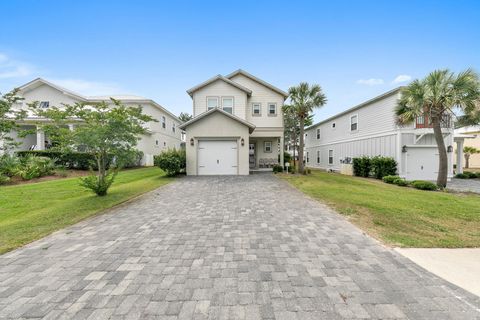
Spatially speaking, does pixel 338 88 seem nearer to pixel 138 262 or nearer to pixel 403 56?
pixel 403 56

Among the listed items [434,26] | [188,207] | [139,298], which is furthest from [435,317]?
[434,26]

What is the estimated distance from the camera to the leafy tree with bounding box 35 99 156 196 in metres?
7.18

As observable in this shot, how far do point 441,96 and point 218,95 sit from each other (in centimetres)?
1393

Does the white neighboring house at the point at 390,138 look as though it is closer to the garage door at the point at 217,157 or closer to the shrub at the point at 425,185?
the shrub at the point at 425,185

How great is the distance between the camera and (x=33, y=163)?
12.5 meters

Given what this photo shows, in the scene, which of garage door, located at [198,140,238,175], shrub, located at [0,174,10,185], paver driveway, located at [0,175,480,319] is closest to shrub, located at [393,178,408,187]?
paver driveway, located at [0,175,480,319]

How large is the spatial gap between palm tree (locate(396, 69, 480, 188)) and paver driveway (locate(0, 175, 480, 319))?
9543 millimetres

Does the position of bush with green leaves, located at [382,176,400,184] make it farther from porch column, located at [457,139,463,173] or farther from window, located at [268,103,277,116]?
window, located at [268,103,277,116]

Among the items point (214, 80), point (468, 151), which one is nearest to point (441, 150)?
point (214, 80)

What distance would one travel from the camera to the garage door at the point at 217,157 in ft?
47.9

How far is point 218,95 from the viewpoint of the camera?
17125 mm

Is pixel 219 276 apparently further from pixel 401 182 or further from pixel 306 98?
pixel 306 98

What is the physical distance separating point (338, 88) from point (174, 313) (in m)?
22.1

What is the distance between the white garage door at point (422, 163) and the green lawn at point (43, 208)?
16.5 meters
